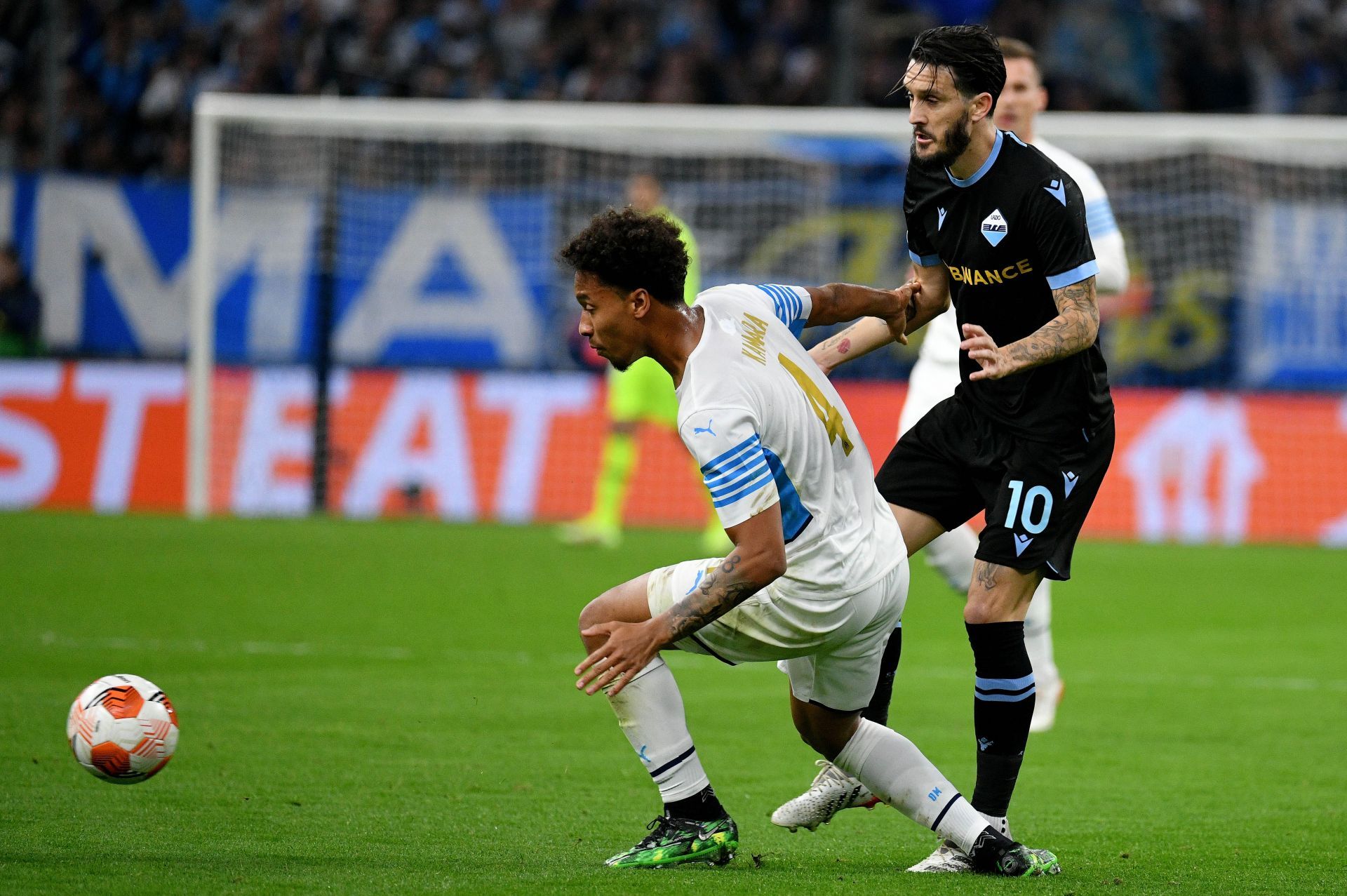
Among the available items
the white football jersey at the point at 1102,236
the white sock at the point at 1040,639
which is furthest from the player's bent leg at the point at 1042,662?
the white football jersey at the point at 1102,236

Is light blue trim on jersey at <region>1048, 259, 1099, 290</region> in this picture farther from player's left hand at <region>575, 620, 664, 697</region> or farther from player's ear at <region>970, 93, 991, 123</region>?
player's left hand at <region>575, 620, 664, 697</region>

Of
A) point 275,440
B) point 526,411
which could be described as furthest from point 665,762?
point 275,440

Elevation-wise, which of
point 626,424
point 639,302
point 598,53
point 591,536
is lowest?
point 591,536

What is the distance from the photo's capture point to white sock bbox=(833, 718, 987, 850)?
473cm

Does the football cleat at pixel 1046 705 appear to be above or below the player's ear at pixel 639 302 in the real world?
below

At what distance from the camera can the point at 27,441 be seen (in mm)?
15398

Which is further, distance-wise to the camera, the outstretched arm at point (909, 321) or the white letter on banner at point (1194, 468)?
the white letter on banner at point (1194, 468)

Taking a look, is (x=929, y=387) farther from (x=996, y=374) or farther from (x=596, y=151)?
(x=596, y=151)

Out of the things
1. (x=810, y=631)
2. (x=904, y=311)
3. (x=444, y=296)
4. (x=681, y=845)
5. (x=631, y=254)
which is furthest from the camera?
(x=444, y=296)

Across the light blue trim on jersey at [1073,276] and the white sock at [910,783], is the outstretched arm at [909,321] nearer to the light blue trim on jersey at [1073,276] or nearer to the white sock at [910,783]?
the light blue trim on jersey at [1073,276]

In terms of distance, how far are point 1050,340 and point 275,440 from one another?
11.4 m

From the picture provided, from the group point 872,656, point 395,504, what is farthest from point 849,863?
point 395,504

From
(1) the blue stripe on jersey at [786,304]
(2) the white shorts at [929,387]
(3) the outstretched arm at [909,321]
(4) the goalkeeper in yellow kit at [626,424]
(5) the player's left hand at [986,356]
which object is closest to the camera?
(5) the player's left hand at [986,356]

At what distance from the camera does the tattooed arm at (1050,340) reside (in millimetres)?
4820
